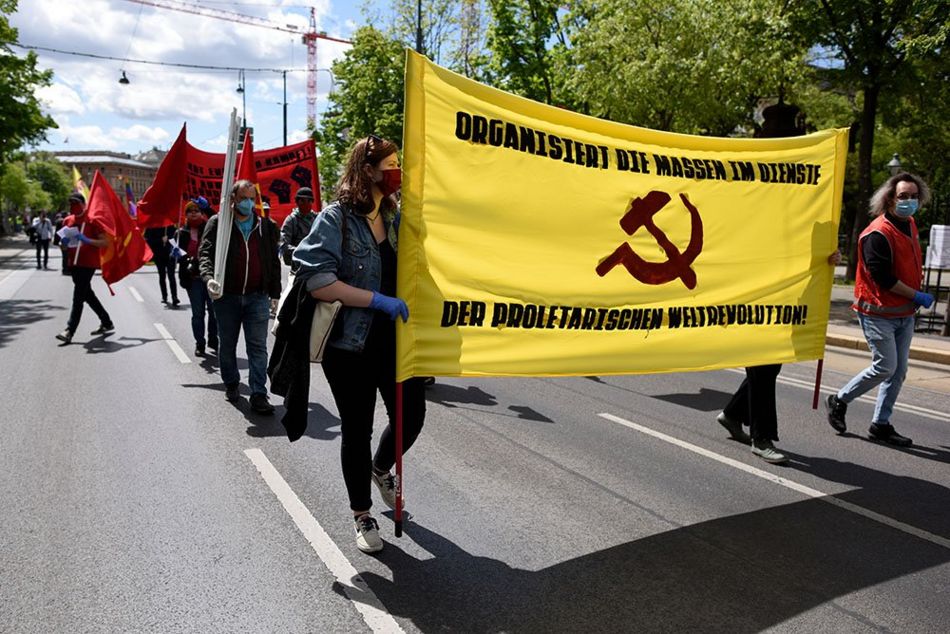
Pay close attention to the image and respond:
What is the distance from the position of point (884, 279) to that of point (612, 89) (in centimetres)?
1811

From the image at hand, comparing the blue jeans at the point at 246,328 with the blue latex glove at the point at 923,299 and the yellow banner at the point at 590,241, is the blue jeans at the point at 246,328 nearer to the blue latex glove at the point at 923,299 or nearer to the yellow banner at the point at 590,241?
the yellow banner at the point at 590,241

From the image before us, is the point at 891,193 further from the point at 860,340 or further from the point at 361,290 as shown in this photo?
Result: the point at 860,340

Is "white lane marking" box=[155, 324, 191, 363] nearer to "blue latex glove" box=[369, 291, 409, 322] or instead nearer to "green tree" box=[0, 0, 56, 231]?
"blue latex glove" box=[369, 291, 409, 322]

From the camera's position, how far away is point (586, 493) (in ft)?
15.7

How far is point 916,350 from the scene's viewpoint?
35.8 ft

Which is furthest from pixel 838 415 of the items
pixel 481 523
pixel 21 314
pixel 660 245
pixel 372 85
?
pixel 372 85

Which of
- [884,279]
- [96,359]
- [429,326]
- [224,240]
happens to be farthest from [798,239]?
[96,359]

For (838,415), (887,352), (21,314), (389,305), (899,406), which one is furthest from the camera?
(21,314)

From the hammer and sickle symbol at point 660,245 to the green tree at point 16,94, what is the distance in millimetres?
24029

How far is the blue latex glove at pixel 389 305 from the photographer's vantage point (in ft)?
11.4

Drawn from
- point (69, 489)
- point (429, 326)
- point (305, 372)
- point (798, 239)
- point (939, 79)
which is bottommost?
point (69, 489)

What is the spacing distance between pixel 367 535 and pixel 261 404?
3.15 metres

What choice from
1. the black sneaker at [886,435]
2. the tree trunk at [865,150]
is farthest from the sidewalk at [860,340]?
the black sneaker at [886,435]

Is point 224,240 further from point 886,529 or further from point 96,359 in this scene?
point 886,529
